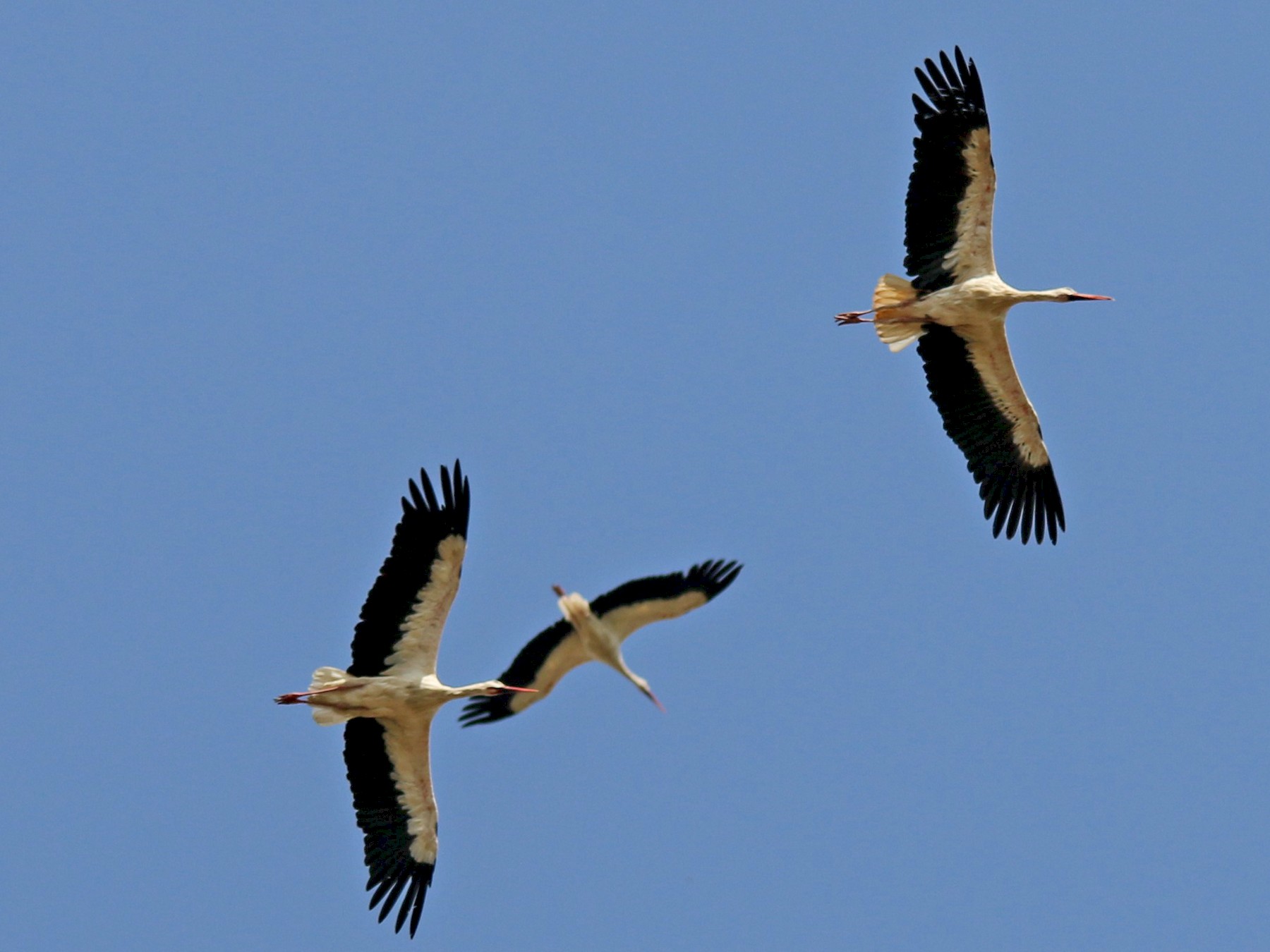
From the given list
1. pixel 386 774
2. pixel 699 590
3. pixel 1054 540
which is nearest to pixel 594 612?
pixel 699 590

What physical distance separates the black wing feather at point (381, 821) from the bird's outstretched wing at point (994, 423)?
569 cm

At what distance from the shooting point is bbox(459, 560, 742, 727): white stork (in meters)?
19.9

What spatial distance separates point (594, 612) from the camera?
65.6ft

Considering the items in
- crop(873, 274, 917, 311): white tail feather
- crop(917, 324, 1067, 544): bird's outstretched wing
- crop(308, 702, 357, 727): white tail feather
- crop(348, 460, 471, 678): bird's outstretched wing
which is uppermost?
crop(873, 274, 917, 311): white tail feather

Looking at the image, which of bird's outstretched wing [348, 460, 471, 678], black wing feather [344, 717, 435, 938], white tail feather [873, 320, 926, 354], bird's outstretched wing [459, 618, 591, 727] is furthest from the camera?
bird's outstretched wing [459, 618, 591, 727]

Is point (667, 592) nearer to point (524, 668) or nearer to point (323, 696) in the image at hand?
point (524, 668)

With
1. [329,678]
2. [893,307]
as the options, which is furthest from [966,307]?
[329,678]

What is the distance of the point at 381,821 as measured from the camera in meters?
17.9

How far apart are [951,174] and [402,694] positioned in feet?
20.4

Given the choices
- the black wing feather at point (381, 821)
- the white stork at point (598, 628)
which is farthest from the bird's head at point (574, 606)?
the black wing feather at point (381, 821)

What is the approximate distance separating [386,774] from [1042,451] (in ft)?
21.1

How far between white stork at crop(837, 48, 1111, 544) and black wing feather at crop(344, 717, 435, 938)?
5.47 m

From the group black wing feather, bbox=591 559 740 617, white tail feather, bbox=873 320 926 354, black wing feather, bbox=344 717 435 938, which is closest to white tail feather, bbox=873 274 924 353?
white tail feather, bbox=873 320 926 354

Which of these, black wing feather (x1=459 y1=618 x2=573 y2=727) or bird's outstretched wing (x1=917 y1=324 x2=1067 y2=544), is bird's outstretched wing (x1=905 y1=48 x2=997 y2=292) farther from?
black wing feather (x1=459 y1=618 x2=573 y2=727)
